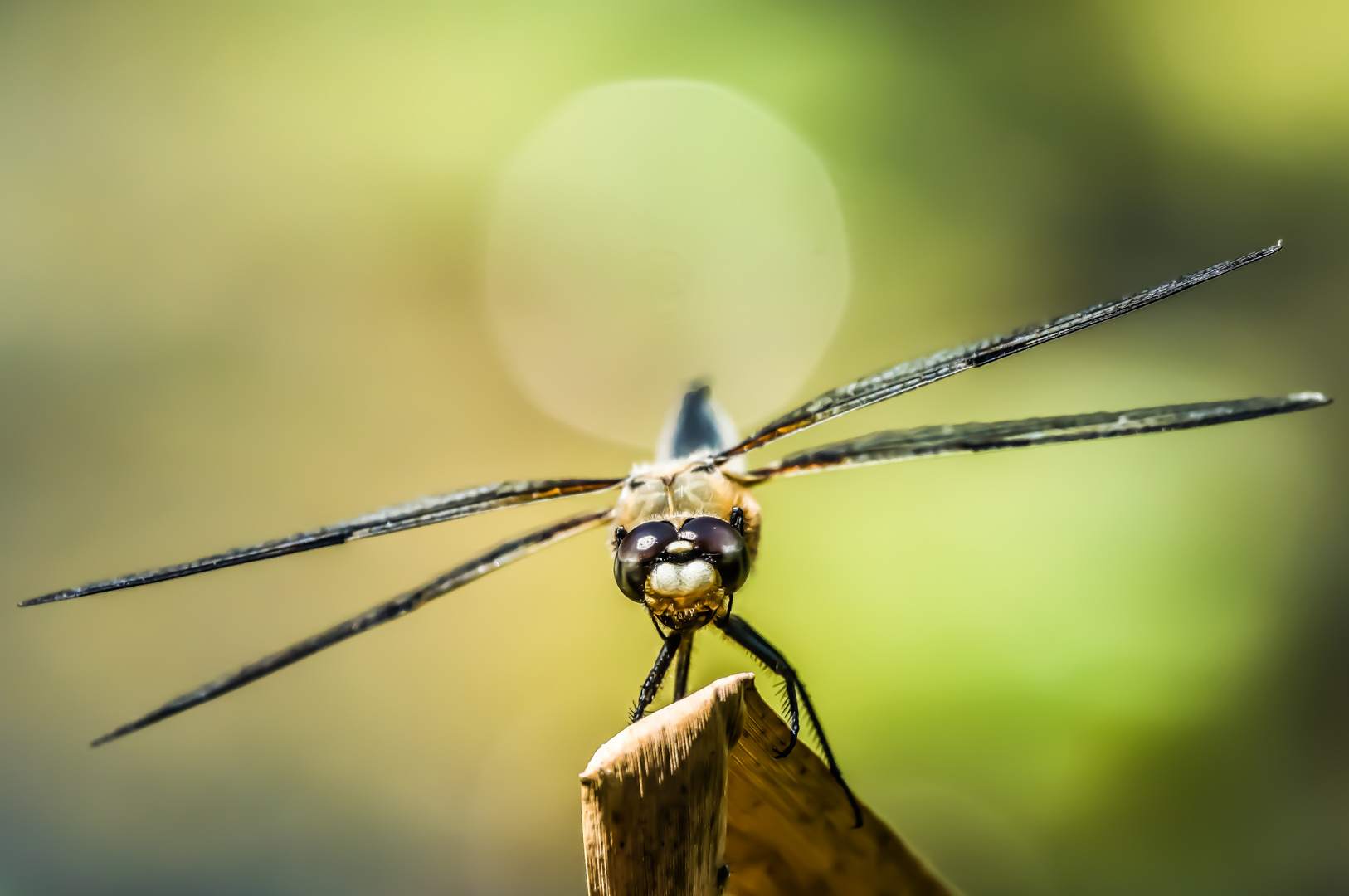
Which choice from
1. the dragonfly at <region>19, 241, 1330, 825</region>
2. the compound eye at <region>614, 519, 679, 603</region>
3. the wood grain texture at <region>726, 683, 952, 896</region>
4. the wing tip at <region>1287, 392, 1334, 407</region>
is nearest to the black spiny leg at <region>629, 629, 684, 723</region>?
the dragonfly at <region>19, 241, 1330, 825</region>

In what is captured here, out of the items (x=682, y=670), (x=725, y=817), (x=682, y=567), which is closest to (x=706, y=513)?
(x=682, y=567)

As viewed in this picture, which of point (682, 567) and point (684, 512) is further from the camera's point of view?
point (684, 512)

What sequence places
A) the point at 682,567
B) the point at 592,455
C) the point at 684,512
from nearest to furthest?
1. the point at 682,567
2. the point at 684,512
3. the point at 592,455

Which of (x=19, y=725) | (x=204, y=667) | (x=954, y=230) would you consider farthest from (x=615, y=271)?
(x=19, y=725)

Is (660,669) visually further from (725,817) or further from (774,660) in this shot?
(725,817)

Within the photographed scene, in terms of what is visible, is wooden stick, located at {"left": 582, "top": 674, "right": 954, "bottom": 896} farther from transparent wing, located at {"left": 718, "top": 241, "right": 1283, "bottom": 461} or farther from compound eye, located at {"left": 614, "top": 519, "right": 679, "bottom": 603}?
transparent wing, located at {"left": 718, "top": 241, "right": 1283, "bottom": 461}

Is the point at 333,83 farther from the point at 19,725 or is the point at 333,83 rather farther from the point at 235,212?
the point at 19,725
